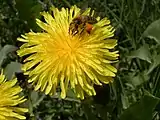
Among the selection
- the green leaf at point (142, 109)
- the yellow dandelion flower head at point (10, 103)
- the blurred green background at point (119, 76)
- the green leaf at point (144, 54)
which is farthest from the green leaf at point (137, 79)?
the yellow dandelion flower head at point (10, 103)

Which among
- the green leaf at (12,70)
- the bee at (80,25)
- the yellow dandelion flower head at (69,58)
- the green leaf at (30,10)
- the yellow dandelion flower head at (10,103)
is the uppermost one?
the green leaf at (30,10)

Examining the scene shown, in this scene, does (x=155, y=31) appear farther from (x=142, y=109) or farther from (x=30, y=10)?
(x=30, y=10)

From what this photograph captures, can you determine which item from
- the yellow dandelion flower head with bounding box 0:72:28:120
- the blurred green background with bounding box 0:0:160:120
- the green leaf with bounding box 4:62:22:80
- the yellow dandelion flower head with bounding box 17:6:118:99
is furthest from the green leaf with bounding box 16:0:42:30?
the yellow dandelion flower head with bounding box 0:72:28:120

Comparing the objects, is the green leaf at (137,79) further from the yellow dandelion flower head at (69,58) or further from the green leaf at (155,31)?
the yellow dandelion flower head at (69,58)

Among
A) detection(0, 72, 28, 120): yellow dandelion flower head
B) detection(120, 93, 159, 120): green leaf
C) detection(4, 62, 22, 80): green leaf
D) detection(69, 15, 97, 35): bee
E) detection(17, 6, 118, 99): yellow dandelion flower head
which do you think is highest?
detection(4, 62, 22, 80): green leaf

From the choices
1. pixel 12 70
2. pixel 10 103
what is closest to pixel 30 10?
pixel 12 70

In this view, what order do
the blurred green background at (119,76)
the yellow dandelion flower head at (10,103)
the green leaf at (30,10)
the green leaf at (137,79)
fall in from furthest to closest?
the green leaf at (30,10), the green leaf at (137,79), the blurred green background at (119,76), the yellow dandelion flower head at (10,103)

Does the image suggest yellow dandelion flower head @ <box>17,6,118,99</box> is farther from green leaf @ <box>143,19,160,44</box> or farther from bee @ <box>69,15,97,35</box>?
green leaf @ <box>143,19,160,44</box>
